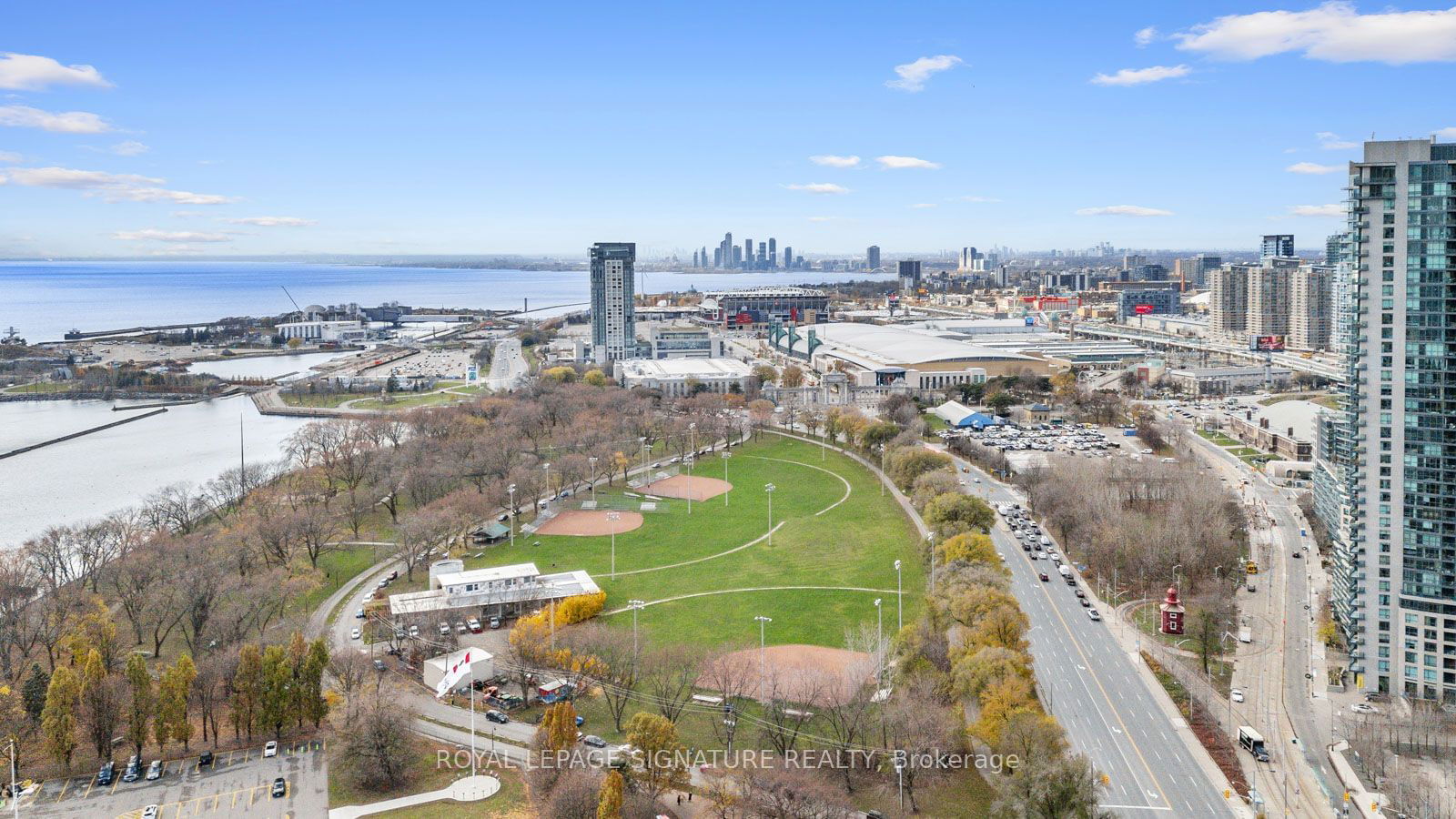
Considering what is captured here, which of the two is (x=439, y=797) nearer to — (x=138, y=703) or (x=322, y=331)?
(x=138, y=703)

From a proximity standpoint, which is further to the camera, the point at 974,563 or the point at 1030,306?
the point at 1030,306

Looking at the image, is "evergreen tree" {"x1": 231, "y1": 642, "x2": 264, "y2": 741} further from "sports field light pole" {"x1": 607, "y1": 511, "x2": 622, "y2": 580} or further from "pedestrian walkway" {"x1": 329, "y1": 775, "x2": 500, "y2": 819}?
"sports field light pole" {"x1": 607, "y1": 511, "x2": 622, "y2": 580}

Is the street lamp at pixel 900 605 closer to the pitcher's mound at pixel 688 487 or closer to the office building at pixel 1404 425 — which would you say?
the office building at pixel 1404 425

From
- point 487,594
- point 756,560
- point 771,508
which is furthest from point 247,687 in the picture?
point 771,508

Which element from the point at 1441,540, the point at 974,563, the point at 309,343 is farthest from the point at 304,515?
the point at 309,343

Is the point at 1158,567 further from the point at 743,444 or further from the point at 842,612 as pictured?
the point at 743,444

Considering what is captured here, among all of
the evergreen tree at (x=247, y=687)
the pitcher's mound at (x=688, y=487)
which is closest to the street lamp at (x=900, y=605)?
the pitcher's mound at (x=688, y=487)
